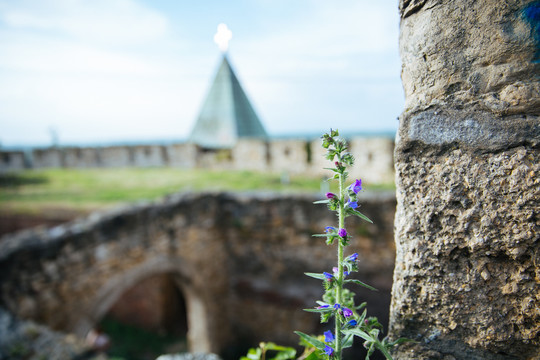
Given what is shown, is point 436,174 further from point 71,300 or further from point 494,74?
point 71,300

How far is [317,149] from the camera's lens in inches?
357

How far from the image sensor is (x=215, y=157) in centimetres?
1152

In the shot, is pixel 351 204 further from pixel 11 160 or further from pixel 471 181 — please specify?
pixel 11 160

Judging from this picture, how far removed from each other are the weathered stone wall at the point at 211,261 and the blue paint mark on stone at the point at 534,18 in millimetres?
4804

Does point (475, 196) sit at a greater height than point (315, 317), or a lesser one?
greater

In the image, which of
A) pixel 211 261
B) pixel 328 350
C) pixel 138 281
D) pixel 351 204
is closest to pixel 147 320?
Result: pixel 211 261

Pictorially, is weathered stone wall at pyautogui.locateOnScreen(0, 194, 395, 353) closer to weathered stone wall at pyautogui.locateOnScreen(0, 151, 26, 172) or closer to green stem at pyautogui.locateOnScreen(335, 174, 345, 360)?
green stem at pyautogui.locateOnScreen(335, 174, 345, 360)

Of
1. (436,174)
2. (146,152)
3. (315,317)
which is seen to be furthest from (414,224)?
(146,152)

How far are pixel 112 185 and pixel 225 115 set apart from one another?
21.3 ft

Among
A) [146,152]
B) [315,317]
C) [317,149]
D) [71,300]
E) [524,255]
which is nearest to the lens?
[524,255]

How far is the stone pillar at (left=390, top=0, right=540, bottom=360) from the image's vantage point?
898 millimetres

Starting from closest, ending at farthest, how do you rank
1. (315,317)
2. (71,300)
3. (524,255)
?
(524,255)
(71,300)
(315,317)

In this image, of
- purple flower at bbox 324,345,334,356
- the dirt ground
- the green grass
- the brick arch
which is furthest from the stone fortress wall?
purple flower at bbox 324,345,334,356

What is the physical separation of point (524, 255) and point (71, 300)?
5113 millimetres
